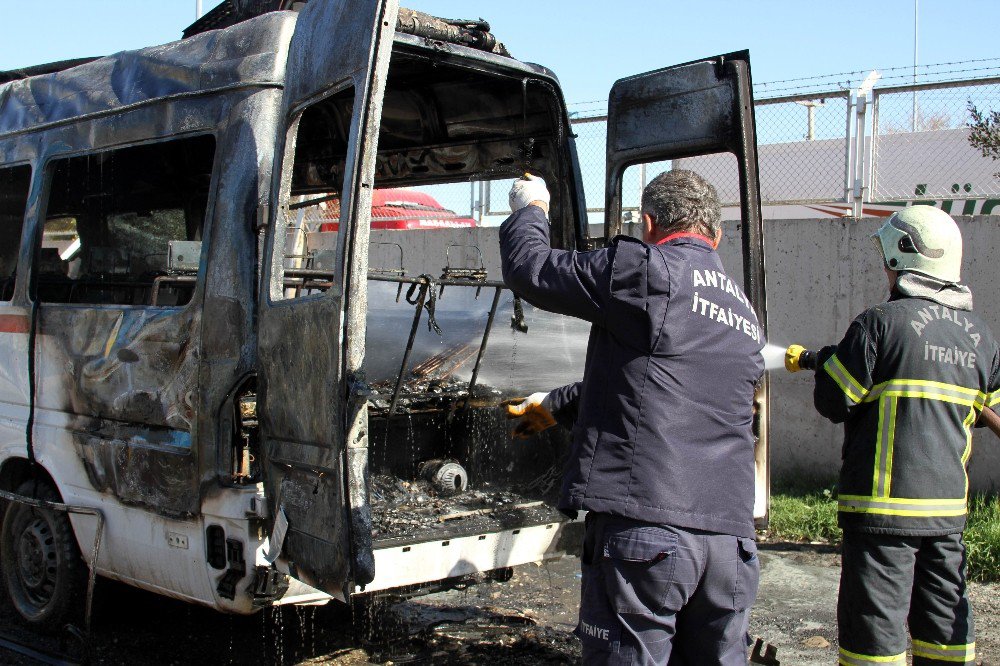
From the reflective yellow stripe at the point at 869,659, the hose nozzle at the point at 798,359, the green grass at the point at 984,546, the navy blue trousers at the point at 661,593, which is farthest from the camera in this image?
the green grass at the point at 984,546

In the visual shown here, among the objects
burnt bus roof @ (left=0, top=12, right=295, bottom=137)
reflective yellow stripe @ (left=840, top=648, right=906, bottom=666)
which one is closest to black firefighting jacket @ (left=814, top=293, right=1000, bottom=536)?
reflective yellow stripe @ (left=840, top=648, right=906, bottom=666)

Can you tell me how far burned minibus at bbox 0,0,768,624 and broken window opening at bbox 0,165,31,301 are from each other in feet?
0.06

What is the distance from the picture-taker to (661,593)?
2625mm

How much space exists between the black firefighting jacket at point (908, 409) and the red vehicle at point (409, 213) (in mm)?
8569

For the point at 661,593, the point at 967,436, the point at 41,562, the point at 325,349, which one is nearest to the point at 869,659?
the point at 967,436

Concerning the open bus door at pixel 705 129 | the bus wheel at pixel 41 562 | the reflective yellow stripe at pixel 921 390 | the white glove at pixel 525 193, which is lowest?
the bus wheel at pixel 41 562

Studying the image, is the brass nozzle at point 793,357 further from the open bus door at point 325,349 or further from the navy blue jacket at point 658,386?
the open bus door at point 325,349

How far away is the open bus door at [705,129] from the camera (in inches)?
161

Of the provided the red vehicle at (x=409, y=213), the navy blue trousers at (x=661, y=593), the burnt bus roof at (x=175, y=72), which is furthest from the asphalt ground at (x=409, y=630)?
the red vehicle at (x=409, y=213)

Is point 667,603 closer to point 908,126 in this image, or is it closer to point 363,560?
point 363,560

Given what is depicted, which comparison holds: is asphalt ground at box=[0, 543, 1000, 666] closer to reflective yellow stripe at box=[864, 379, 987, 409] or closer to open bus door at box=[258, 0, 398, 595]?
open bus door at box=[258, 0, 398, 595]

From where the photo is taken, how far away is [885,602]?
3.35m

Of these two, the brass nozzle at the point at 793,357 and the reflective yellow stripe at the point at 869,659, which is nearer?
the reflective yellow stripe at the point at 869,659

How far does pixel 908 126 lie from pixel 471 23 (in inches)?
206
